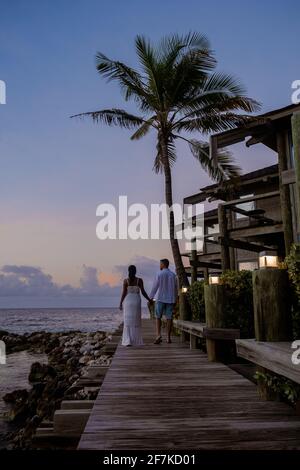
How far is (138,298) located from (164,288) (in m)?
0.77

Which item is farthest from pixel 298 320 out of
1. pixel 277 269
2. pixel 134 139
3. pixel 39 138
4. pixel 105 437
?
pixel 39 138

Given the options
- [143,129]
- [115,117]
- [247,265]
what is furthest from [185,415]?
[247,265]

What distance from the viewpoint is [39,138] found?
25.8 metres

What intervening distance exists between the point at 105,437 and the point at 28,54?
658 inches

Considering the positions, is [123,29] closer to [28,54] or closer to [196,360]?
[28,54]

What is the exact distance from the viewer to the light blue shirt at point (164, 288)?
384 inches

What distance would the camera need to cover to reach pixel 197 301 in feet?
34.8

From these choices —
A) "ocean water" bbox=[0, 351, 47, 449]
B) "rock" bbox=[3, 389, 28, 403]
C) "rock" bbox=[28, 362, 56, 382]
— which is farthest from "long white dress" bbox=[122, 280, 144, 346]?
"rock" bbox=[28, 362, 56, 382]
